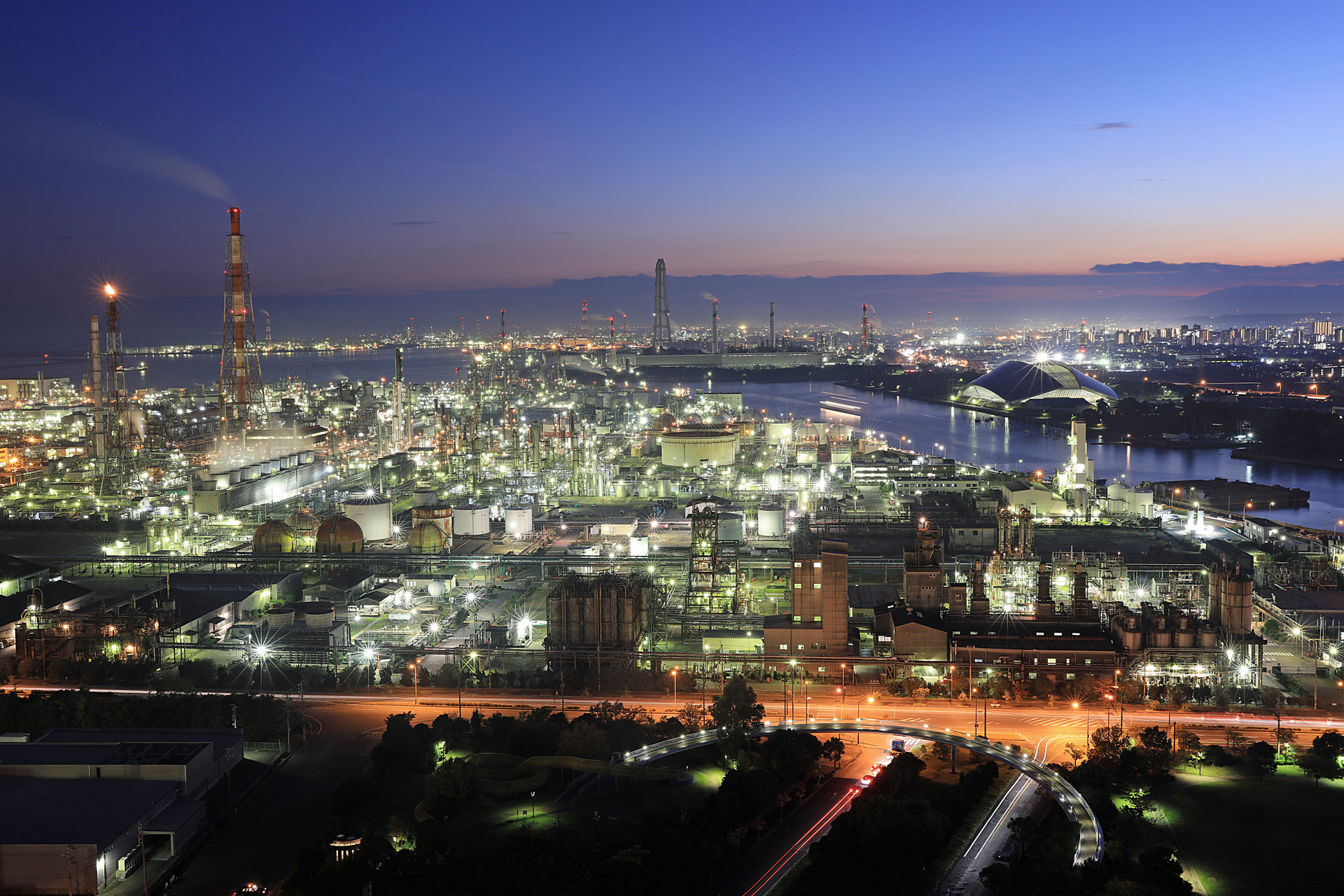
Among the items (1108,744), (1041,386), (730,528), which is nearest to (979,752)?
(1108,744)

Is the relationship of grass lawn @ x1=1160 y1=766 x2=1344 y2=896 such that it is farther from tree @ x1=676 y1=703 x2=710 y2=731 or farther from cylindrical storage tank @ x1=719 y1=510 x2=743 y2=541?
cylindrical storage tank @ x1=719 y1=510 x2=743 y2=541

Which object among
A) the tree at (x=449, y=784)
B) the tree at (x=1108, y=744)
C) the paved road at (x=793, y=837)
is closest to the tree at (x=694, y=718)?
the paved road at (x=793, y=837)

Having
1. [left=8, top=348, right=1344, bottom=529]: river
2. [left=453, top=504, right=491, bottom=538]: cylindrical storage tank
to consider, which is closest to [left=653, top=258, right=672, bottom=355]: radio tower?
[left=8, top=348, right=1344, bottom=529]: river

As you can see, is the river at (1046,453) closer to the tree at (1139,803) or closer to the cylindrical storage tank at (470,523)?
the cylindrical storage tank at (470,523)

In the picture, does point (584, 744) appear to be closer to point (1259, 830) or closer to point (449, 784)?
point (449, 784)

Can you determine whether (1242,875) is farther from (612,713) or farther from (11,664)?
(11,664)

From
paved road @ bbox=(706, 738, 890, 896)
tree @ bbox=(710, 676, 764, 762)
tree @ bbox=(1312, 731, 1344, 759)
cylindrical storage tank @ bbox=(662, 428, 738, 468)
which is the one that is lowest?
paved road @ bbox=(706, 738, 890, 896)

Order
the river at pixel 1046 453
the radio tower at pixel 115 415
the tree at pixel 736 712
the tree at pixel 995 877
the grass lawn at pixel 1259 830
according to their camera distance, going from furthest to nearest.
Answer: the river at pixel 1046 453 → the radio tower at pixel 115 415 → the tree at pixel 736 712 → the grass lawn at pixel 1259 830 → the tree at pixel 995 877

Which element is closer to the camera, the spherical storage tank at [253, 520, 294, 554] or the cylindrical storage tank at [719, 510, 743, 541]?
the spherical storage tank at [253, 520, 294, 554]
